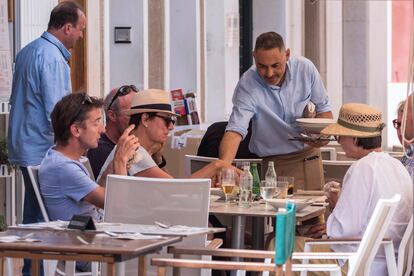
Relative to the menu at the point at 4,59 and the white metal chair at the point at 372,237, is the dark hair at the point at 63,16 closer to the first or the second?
the menu at the point at 4,59

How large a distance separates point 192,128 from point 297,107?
421 cm

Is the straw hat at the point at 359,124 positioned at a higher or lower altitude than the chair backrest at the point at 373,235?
higher

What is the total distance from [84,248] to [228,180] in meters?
2.45

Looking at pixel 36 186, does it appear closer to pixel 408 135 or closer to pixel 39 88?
pixel 39 88

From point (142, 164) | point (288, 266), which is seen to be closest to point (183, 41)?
point (142, 164)

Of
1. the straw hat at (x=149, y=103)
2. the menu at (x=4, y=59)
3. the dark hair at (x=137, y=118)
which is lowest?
the dark hair at (x=137, y=118)

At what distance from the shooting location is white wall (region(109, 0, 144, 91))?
1263 cm

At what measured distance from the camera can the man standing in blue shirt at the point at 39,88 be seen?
7.90 m

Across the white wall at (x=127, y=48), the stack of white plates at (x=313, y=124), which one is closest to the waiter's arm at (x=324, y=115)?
the stack of white plates at (x=313, y=124)

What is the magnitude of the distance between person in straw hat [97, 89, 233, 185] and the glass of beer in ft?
0.97

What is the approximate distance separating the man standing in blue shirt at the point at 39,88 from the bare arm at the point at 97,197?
1.64 metres

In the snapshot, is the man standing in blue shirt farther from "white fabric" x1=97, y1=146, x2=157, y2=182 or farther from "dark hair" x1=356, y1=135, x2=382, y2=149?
"dark hair" x1=356, y1=135, x2=382, y2=149

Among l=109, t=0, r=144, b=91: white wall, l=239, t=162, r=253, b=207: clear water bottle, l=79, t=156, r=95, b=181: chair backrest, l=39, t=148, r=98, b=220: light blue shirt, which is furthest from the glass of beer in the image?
l=109, t=0, r=144, b=91: white wall

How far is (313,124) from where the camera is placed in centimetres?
802
